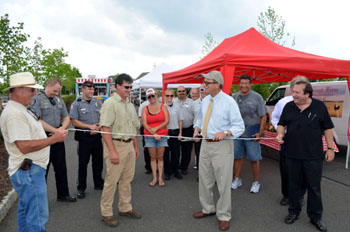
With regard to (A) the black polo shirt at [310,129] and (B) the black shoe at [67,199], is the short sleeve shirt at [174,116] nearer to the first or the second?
(B) the black shoe at [67,199]

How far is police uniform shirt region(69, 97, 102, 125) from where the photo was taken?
A: 3.96 metres

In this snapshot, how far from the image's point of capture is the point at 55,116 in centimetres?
353

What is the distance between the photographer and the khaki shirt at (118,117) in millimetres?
2879

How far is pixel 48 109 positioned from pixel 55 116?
15 cm

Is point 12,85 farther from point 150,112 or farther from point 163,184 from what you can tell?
point 163,184

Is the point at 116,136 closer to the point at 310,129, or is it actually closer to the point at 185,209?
the point at 185,209

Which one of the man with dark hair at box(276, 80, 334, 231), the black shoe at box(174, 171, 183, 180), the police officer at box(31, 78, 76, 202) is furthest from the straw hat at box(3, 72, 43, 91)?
the black shoe at box(174, 171, 183, 180)

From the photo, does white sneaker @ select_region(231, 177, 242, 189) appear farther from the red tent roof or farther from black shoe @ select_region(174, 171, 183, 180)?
the red tent roof

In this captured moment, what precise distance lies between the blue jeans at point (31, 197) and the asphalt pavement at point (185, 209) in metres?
0.91

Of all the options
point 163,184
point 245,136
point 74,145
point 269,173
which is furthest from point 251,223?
point 74,145

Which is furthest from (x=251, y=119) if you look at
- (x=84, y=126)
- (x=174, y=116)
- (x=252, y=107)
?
(x=84, y=126)

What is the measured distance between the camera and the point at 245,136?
4172 mm

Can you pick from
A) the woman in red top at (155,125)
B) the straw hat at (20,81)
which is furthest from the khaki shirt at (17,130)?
the woman in red top at (155,125)

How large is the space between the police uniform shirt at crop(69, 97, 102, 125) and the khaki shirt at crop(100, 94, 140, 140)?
46.3 inches
